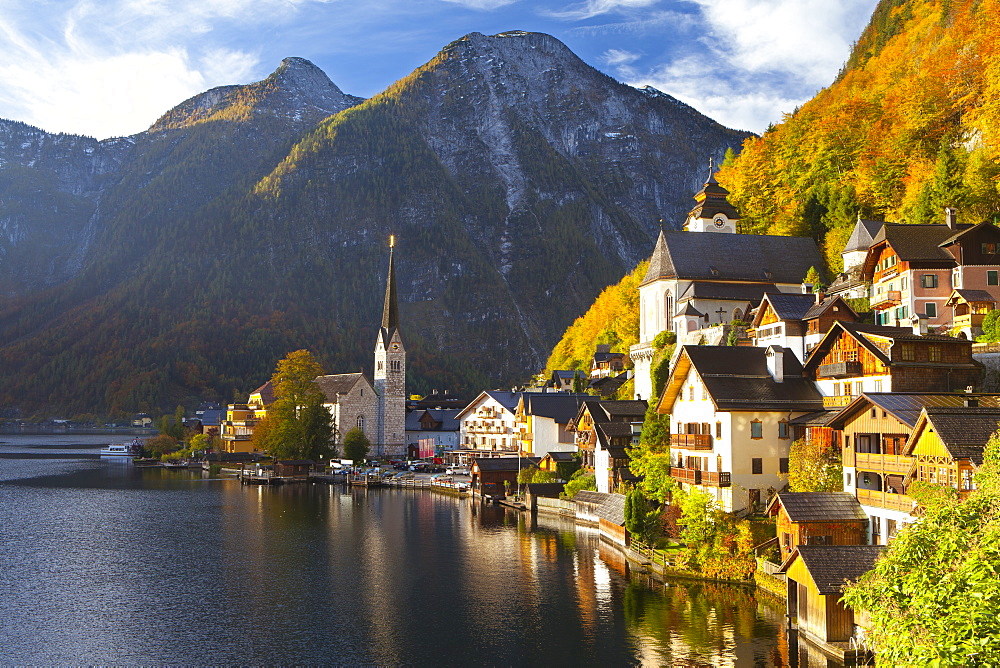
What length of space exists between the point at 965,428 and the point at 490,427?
82.7m

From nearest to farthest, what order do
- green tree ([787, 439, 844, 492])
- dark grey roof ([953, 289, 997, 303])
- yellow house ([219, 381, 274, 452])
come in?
1. green tree ([787, 439, 844, 492])
2. dark grey roof ([953, 289, 997, 303])
3. yellow house ([219, 381, 274, 452])

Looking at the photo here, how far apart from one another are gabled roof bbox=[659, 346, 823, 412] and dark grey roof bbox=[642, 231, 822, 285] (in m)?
25.8

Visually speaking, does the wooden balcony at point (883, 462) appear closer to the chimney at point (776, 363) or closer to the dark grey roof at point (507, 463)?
the chimney at point (776, 363)

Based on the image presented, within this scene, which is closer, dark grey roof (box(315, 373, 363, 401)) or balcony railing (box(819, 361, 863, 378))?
balcony railing (box(819, 361, 863, 378))

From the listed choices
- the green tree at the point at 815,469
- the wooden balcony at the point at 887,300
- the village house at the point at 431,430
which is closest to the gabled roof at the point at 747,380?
the green tree at the point at 815,469

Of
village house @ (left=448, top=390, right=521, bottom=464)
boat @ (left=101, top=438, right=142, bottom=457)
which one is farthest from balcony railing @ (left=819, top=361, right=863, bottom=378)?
boat @ (left=101, top=438, right=142, bottom=457)

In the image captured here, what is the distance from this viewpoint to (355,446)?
116 metres

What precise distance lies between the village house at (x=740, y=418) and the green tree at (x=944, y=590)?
74.1 ft

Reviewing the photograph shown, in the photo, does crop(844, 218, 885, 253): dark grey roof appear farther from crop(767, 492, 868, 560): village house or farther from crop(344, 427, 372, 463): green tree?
crop(344, 427, 372, 463): green tree

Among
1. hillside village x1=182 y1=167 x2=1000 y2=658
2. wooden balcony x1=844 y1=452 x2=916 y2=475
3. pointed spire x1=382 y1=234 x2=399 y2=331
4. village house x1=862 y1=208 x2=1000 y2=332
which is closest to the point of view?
hillside village x1=182 y1=167 x2=1000 y2=658

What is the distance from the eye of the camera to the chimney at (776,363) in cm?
4644

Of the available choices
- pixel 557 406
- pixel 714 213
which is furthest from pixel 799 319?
pixel 557 406

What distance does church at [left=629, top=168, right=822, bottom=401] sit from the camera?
2795 inches

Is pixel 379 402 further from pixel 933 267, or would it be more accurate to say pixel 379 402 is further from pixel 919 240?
pixel 933 267
